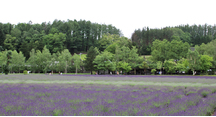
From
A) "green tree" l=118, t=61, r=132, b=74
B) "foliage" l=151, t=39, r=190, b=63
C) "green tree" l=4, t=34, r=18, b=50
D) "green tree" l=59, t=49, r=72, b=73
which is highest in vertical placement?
"green tree" l=4, t=34, r=18, b=50

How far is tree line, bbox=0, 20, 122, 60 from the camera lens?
142 m

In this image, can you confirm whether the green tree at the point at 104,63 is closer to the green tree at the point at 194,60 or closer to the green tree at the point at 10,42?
the green tree at the point at 194,60

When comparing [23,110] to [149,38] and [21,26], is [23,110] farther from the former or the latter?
[21,26]

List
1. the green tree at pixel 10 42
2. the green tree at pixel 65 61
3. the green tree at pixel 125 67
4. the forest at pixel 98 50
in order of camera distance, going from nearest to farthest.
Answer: the green tree at pixel 125 67 → the forest at pixel 98 50 → the green tree at pixel 65 61 → the green tree at pixel 10 42

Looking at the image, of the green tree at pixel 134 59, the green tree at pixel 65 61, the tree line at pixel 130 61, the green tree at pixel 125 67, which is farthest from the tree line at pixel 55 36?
the green tree at pixel 125 67

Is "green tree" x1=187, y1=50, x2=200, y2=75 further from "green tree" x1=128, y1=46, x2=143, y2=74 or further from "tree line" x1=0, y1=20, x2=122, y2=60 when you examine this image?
"tree line" x1=0, y1=20, x2=122, y2=60

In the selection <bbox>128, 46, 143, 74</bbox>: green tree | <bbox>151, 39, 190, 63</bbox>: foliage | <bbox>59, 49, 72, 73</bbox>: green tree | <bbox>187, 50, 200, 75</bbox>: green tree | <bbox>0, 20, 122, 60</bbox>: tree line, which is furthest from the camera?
<bbox>0, 20, 122, 60</bbox>: tree line

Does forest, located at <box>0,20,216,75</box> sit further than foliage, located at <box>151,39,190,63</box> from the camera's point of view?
No

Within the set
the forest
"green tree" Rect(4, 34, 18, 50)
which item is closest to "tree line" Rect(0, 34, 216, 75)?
the forest

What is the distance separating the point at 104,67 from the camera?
274ft

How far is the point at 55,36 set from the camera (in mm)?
144375

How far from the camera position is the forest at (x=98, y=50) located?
267 ft

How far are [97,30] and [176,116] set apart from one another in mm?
169841

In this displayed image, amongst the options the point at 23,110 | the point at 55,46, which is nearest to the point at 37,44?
the point at 55,46
